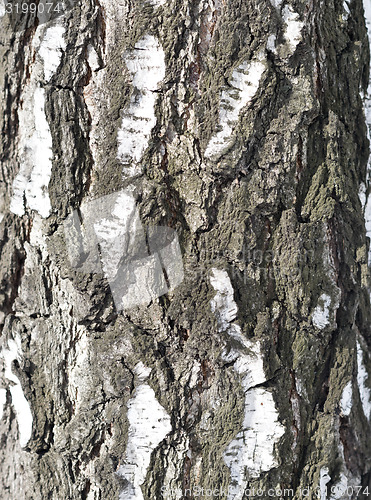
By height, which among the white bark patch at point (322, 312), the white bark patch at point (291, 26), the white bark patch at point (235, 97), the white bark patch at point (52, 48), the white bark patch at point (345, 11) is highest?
the white bark patch at point (345, 11)

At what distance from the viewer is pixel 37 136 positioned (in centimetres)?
104

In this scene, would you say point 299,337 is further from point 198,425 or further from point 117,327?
point 117,327

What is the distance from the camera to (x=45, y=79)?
1.01 metres

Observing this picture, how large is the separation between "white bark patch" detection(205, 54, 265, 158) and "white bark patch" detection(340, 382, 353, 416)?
686 mm

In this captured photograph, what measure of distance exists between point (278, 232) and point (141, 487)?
660 millimetres

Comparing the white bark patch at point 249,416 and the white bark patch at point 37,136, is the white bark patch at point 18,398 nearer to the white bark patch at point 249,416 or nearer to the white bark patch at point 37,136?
the white bark patch at point 37,136

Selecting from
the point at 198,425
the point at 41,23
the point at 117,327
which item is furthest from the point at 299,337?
the point at 41,23

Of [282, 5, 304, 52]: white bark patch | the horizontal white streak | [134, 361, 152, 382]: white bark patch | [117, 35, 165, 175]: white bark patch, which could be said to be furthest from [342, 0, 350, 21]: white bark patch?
[134, 361, 152, 382]: white bark patch

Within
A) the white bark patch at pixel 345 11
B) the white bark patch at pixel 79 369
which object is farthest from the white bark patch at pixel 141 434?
the white bark patch at pixel 345 11

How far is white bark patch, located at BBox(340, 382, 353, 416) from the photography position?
1171 mm

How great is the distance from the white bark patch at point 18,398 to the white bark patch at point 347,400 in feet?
2.56

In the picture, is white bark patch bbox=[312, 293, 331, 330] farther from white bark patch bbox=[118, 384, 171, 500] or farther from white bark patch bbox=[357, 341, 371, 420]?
white bark patch bbox=[118, 384, 171, 500]

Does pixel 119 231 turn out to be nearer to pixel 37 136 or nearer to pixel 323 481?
pixel 37 136

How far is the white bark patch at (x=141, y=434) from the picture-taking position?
103cm
